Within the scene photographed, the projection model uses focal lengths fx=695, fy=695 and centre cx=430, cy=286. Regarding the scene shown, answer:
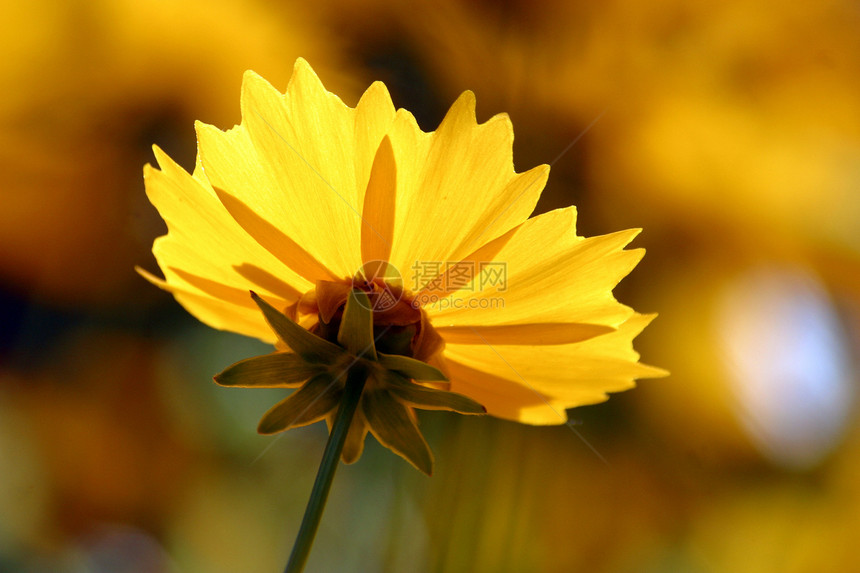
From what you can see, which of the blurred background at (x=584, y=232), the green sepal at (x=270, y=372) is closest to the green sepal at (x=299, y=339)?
the green sepal at (x=270, y=372)

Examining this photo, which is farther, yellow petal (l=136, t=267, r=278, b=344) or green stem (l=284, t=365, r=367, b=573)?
yellow petal (l=136, t=267, r=278, b=344)

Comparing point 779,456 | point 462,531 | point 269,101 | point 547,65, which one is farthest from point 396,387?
point 779,456

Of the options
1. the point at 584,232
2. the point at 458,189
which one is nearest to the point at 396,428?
the point at 458,189

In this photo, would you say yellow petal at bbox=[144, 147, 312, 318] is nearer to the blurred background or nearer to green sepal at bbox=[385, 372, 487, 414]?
green sepal at bbox=[385, 372, 487, 414]

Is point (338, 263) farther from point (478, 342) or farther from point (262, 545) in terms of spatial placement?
point (262, 545)

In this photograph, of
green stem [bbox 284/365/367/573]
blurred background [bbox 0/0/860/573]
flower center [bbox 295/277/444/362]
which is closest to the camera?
green stem [bbox 284/365/367/573]

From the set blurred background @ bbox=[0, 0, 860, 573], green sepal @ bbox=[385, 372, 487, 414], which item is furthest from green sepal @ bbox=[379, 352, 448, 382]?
blurred background @ bbox=[0, 0, 860, 573]

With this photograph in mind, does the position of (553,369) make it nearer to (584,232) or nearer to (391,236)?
(391,236)
